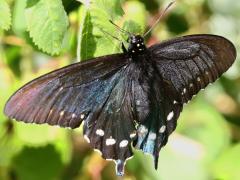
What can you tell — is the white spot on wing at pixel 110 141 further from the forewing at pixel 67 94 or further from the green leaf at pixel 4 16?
the green leaf at pixel 4 16

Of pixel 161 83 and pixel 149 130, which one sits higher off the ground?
pixel 161 83

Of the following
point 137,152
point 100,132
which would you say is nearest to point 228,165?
point 137,152

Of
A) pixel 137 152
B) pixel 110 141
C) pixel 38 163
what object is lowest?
pixel 38 163

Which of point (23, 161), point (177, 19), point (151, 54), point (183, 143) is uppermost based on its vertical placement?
point (151, 54)

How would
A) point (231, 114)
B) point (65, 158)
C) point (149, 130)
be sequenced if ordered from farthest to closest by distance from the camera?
point (231, 114) → point (65, 158) → point (149, 130)

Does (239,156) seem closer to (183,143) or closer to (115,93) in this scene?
(183,143)

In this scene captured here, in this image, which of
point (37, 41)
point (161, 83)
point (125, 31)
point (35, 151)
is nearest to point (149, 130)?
point (161, 83)

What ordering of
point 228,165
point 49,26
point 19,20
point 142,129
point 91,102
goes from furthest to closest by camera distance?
1. point 228,165
2. point 19,20
3. point 142,129
4. point 91,102
5. point 49,26

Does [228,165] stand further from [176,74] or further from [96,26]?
[96,26]
